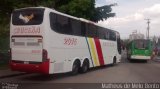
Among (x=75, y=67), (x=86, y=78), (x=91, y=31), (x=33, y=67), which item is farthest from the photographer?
(x=91, y=31)

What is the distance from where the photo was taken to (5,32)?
22.2 metres

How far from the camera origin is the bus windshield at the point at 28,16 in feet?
51.8

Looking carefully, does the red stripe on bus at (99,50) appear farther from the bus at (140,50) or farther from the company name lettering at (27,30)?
the bus at (140,50)

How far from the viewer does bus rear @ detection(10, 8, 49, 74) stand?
1546 centimetres

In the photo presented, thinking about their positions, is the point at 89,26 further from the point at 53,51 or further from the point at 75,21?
the point at 53,51

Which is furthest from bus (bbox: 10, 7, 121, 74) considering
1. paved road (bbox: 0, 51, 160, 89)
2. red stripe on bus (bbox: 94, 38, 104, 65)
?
red stripe on bus (bbox: 94, 38, 104, 65)

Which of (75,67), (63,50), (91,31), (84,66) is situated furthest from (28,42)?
(91,31)

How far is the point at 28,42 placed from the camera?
15805mm

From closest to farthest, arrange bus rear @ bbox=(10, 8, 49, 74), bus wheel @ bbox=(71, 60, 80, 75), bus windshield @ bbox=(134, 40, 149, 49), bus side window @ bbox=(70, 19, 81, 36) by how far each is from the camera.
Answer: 1. bus rear @ bbox=(10, 8, 49, 74)
2. bus side window @ bbox=(70, 19, 81, 36)
3. bus wheel @ bbox=(71, 60, 80, 75)
4. bus windshield @ bbox=(134, 40, 149, 49)

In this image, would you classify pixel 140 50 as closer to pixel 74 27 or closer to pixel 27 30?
pixel 74 27

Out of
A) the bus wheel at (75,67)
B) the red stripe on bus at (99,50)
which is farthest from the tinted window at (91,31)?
the bus wheel at (75,67)

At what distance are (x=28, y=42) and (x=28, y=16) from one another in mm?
1303

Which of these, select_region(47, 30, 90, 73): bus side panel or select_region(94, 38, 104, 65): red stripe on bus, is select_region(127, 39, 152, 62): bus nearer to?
select_region(94, 38, 104, 65): red stripe on bus

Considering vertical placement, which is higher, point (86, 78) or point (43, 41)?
point (43, 41)
